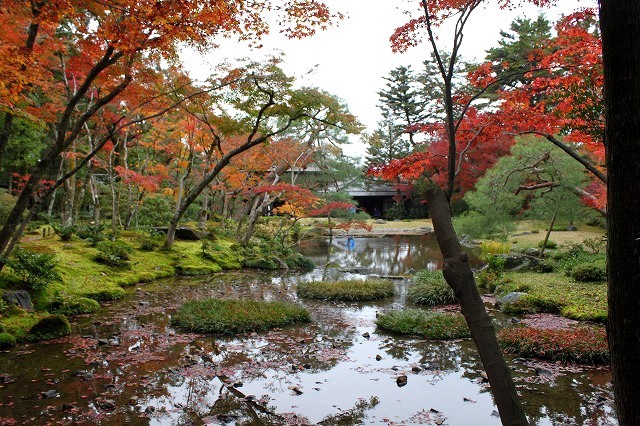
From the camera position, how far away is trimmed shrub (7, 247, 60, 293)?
846 centimetres

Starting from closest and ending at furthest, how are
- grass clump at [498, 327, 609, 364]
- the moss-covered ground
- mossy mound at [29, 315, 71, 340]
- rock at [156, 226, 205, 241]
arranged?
grass clump at [498, 327, 609, 364], mossy mound at [29, 315, 71, 340], the moss-covered ground, rock at [156, 226, 205, 241]

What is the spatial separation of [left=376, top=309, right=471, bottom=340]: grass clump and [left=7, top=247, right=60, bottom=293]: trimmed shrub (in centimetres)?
654

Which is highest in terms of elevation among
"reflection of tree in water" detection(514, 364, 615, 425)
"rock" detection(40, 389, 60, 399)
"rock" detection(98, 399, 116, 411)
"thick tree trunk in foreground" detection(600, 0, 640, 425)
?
"thick tree trunk in foreground" detection(600, 0, 640, 425)

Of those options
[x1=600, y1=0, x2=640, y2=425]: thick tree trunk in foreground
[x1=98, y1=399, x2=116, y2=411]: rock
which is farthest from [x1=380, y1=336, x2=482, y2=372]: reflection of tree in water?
[x1=600, y1=0, x2=640, y2=425]: thick tree trunk in foreground

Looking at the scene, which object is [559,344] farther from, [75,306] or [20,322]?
[75,306]

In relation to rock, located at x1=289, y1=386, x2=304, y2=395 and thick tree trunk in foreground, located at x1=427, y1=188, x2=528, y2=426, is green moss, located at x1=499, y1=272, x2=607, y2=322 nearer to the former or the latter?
rock, located at x1=289, y1=386, x2=304, y2=395

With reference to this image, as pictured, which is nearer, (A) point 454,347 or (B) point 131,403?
(B) point 131,403

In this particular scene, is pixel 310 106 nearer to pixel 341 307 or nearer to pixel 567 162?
pixel 341 307

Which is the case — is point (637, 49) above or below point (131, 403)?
above

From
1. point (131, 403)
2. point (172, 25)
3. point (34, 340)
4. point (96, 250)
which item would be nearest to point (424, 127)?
point (172, 25)

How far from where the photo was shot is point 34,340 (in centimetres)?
706

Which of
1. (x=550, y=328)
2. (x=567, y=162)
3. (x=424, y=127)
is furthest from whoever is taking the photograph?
(x=567, y=162)

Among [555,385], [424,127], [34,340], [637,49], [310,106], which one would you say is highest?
[310,106]

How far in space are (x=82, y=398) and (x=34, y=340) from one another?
275 cm
